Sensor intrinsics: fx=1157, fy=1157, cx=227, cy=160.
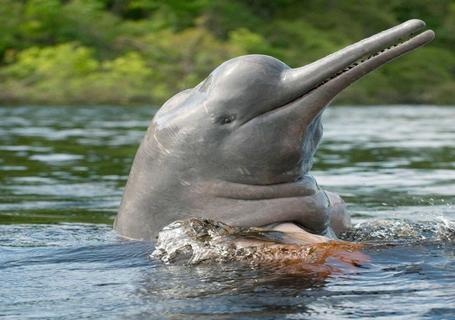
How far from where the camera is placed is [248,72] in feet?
19.5

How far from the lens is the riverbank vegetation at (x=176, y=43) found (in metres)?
39.9

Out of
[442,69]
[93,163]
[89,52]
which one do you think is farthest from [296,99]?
[442,69]

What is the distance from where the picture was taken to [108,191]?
10.7 metres

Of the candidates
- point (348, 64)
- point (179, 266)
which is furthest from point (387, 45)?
point (179, 266)

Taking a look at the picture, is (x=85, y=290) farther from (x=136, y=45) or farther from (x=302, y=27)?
(x=302, y=27)

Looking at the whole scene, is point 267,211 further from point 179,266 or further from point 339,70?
point 339,70

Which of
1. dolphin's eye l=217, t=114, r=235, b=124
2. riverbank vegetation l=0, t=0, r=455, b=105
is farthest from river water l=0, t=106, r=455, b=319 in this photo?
riverbank vegetation l=0, t=0, r=455, b=105

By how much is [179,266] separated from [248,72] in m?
1.11

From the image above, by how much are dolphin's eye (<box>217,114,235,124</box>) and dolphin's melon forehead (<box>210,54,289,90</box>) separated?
15cm

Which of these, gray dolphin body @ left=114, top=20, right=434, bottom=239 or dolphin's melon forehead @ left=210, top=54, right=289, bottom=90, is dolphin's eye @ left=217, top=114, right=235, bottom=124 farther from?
dolphin's melon forehead @ left=210, top=54, right=289, bottom=90

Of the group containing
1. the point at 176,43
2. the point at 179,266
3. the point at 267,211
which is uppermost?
the point at 176,43

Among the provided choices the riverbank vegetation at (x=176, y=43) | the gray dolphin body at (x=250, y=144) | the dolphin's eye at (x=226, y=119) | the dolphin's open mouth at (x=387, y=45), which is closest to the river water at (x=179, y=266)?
the gray dolphin body at (x=250, y=144)

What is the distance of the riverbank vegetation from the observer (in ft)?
131

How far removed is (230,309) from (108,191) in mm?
6350
